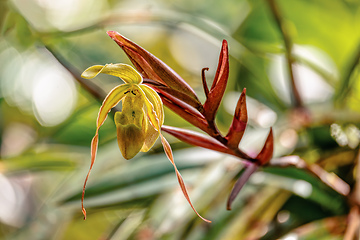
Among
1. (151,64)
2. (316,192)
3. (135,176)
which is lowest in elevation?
(135,176)

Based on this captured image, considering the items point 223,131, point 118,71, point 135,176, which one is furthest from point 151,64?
point 223,131

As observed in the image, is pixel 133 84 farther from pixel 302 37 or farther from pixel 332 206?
pixel 302 37

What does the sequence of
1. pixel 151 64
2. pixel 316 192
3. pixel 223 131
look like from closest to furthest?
1. pixel 151 64
2. pixel 316 192
3. pixel 223 131

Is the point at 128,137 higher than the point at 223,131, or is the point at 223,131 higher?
the point at 128,137

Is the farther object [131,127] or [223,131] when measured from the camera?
[223,131]

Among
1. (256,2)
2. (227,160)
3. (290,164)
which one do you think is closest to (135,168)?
(227,160)

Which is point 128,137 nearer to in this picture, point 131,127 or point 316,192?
point 131,127

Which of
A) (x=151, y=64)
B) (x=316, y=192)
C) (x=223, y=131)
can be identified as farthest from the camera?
(x=223, y=131)
